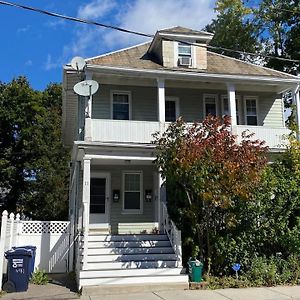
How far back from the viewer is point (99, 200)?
1664 centimetres

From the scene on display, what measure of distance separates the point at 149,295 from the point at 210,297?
151 centimetres

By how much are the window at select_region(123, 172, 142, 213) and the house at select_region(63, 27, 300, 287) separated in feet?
0.13

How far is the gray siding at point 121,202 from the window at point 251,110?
482cm

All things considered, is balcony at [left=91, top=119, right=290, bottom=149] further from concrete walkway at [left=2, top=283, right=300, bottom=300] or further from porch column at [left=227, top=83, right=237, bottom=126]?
concrete walkway at [left=2, top=283, right=300, bottom=300]

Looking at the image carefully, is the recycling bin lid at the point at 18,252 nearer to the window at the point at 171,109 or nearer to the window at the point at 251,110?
the window at the point at 171,109

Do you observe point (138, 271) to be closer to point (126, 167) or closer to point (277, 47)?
point (126, 167)

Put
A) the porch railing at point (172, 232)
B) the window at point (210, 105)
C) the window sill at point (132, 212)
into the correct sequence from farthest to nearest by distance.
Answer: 1. the window at point (210, 105)
2. the window sill at point (132, 212)
3. the porch railing at point (172, 232)

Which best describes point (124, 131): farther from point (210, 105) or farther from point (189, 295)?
point (189, 295)

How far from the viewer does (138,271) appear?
11.5 metres

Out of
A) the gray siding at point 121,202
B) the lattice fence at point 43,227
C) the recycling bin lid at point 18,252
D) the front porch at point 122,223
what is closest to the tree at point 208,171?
the front porch at point 122,223

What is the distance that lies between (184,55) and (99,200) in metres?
6.93

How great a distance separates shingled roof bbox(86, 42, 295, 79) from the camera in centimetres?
1609

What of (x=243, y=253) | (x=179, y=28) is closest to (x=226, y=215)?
(x=243, y=253)

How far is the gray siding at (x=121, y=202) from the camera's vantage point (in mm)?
16484
